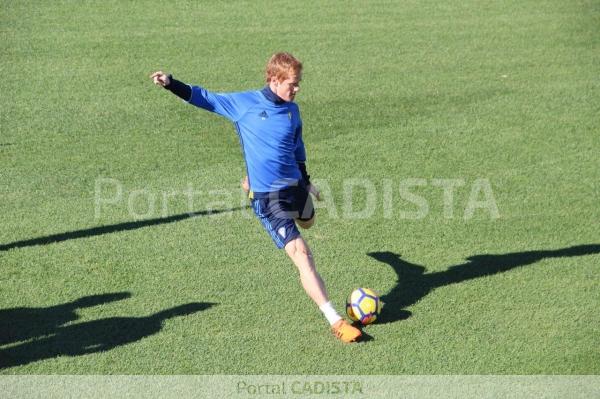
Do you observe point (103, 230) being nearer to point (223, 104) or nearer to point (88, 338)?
point (88, 338)

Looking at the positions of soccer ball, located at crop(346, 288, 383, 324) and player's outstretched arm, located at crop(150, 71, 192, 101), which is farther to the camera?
soccer ball, located at crop(346, 288, 383, 324)

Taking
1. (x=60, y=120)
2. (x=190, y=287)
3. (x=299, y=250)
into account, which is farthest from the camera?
(x=60, y=120)

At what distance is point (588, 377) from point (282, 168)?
329 cm

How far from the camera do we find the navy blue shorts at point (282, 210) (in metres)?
8.62

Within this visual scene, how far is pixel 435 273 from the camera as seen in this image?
9938mm

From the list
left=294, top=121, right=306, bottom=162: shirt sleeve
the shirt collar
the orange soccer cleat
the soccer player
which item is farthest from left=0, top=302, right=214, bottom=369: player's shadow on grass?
the shirt collar

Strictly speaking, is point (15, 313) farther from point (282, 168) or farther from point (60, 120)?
point (60, 120)

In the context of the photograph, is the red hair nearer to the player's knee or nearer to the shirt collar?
the shirt collar

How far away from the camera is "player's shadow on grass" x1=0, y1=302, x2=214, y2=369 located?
8117 millimetres

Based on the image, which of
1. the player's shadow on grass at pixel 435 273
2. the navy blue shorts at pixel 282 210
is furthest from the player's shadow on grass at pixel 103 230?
the navy blue shorts at pixel 282 210

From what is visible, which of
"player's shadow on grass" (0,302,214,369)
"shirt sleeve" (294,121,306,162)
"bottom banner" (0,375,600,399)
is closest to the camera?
"bottom banner" (0,375,600,399)

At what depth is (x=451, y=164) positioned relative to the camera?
42.2 ft

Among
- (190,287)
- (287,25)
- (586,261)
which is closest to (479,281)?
(586,261)

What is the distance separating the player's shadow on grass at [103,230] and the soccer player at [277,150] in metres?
2.54
